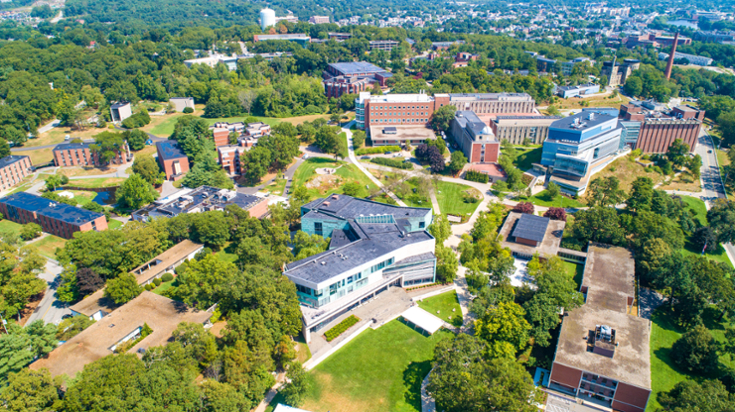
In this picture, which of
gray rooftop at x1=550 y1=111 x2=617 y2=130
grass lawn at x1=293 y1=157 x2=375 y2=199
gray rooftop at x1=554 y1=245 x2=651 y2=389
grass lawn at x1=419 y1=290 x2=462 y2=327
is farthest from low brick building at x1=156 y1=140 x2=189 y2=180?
gray rooftop at x1=554 y1=245 x2=651 y2=389

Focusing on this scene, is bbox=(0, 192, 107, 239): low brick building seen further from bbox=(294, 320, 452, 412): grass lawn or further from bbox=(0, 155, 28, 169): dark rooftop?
bbox=(294, 320, 452, 412): grass lawn

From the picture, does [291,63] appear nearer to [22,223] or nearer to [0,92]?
[0,92]

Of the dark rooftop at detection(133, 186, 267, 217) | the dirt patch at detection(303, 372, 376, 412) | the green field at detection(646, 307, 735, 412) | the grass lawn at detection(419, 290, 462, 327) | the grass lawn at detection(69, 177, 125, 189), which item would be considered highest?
the dark rooftop at detection(133, 186, 267, 217)

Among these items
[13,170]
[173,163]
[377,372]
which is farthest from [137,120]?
[377,372]

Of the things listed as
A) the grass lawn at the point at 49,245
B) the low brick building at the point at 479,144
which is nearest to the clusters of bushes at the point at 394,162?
the low brick building at the point at 479,144

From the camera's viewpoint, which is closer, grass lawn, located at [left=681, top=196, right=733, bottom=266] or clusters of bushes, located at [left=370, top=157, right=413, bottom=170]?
grass lawn, located at [left=681, top=196, right=733, bottom=266]

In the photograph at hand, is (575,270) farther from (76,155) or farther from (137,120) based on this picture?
(137,120)

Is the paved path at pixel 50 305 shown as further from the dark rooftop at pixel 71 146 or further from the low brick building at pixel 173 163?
the dark rooftop at pixel 71 146
